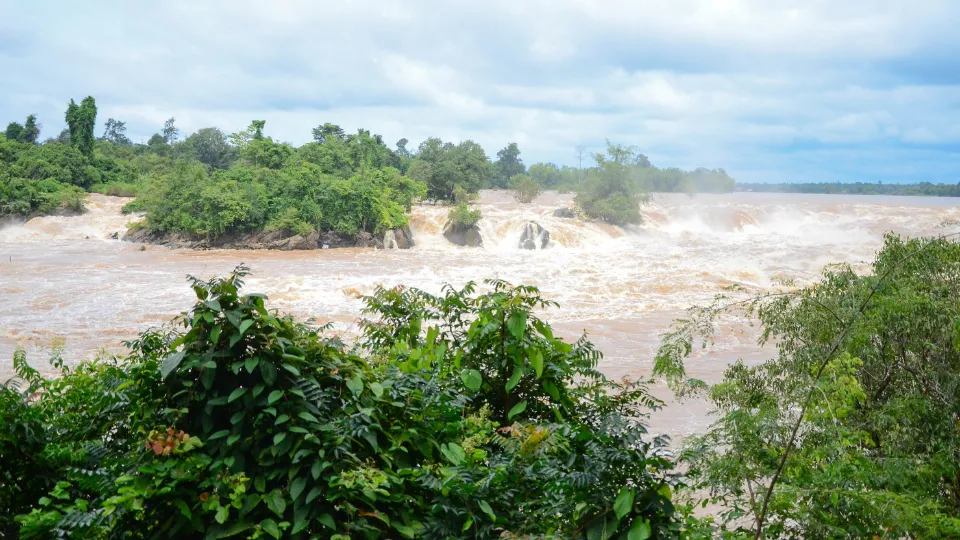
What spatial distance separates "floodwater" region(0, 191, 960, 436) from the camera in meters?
15.8

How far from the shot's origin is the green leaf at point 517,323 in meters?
2.97

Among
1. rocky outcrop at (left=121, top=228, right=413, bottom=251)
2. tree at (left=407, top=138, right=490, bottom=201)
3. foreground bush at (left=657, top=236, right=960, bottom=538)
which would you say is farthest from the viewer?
tree at (left=407, top=138, right=490, bottom=201)

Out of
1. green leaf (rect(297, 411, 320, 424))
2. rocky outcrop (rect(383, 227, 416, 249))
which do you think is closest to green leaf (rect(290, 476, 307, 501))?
green leaf (rect(297, 411, 320, 424))

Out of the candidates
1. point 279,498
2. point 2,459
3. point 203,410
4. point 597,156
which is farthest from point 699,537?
point 597,156

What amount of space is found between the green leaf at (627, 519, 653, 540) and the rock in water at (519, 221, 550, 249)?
29437mm

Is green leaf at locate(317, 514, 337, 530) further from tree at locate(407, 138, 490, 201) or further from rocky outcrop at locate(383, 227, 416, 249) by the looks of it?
tree at locate(407, 138, 490, 201)

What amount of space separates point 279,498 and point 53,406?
1.43 meters

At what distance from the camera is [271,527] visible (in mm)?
2299

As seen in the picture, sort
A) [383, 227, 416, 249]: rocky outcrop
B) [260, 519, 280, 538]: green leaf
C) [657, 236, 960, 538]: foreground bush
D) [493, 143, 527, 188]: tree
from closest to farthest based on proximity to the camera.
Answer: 1. [260, 519, 280, 538]: green leaf
2. [657, 236, 960, 538]: foreground bush
3. [383, 227, 416, 249]: rocky outcrop
4. [493, 143, 527, 188]: tree

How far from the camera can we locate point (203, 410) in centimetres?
249

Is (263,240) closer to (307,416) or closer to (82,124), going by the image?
(82,124)

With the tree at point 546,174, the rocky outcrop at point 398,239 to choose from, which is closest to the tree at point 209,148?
the tree at point 546,174

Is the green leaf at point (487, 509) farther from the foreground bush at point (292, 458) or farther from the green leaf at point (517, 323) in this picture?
the green leaf at point (517, 323)

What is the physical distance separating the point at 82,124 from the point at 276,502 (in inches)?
2043
